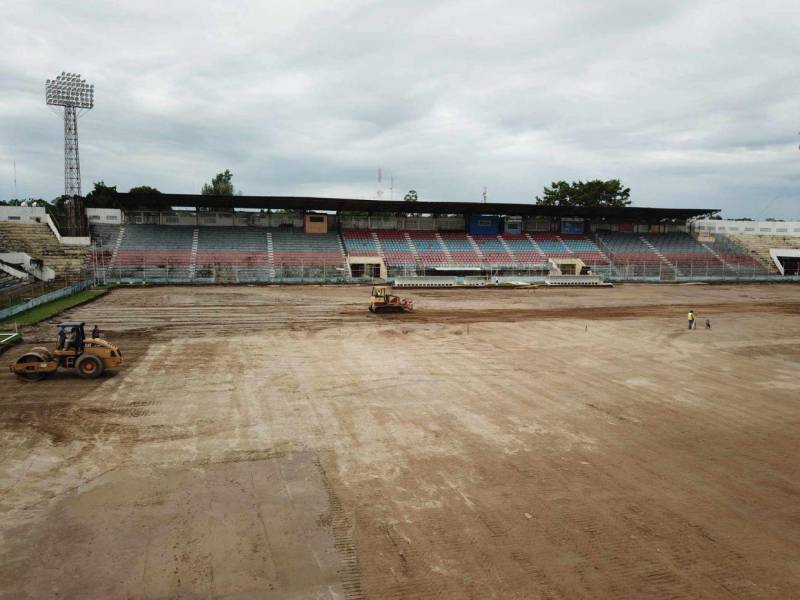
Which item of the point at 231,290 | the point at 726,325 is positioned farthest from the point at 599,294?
the point at 231,290

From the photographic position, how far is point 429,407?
598 inches

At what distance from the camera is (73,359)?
56.9ft

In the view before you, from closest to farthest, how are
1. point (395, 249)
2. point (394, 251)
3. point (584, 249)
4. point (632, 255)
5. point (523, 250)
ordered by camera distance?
1. point (394, 251)
2. point (395, 249)
3. point (523, 250)
4. point (584, 249)
5. point (632, 255)

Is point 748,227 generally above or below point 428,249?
above

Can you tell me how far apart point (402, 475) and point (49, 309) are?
3177cm

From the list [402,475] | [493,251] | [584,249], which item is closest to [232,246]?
[493,251]

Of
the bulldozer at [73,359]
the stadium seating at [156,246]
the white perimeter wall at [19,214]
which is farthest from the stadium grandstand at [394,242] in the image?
the bulldozer at [73,359]

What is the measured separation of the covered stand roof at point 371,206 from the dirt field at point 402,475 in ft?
130

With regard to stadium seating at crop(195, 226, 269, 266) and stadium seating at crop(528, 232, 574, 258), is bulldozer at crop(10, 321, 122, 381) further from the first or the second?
stadium seating at crop(528, 232, 574, 258)

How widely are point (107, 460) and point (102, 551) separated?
3.73 meters

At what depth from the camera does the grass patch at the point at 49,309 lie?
28.1 m

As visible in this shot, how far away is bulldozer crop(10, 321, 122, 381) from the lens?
1692 cm

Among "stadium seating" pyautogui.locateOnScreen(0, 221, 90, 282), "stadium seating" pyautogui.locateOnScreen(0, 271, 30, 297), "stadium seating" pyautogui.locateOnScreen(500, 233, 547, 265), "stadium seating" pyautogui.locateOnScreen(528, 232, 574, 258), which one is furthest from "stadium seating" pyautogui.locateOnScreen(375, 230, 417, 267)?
"stadium seating" pyautogui.locateOnScreen(0, 271, 30, 297)

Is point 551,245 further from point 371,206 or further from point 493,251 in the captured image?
point 371,206
